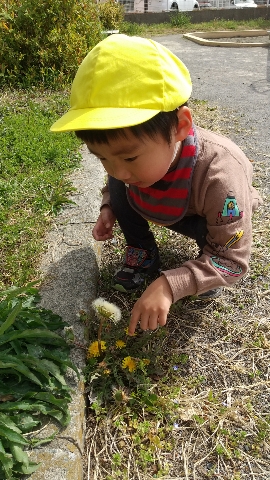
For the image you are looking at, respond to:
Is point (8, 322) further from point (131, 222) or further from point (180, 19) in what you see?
point (180, 19)

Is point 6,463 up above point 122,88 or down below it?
below

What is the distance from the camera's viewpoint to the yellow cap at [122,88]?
1.31 meters

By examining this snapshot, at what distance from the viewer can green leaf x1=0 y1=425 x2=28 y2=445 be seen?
1.33 metres

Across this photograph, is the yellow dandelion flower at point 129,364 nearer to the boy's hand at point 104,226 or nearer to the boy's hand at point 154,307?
the boy's hand at point 154,307

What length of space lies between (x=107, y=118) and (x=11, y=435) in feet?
3.25

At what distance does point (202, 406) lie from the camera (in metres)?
1.68

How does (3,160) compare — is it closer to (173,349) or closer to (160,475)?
(173,349)

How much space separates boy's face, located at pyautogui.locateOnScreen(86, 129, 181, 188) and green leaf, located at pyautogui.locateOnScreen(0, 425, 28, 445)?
89 centimetres

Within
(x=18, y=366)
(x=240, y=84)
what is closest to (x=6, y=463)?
(x=18, y=366)

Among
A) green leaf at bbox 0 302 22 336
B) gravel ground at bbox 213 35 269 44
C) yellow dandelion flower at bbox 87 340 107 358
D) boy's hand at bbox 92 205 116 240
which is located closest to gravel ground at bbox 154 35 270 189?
gravel ground at bbox 213 35 269 44

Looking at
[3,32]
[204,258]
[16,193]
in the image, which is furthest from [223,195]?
[3,32]

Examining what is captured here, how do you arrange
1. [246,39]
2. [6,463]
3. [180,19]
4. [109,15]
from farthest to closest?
[180,19] < [246,39] < [109,15] < [6,463]

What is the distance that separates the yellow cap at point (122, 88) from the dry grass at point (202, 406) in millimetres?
984

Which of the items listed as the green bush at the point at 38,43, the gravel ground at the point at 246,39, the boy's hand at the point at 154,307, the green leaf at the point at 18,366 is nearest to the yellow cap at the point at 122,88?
the boy's hand at the point at 154,307
